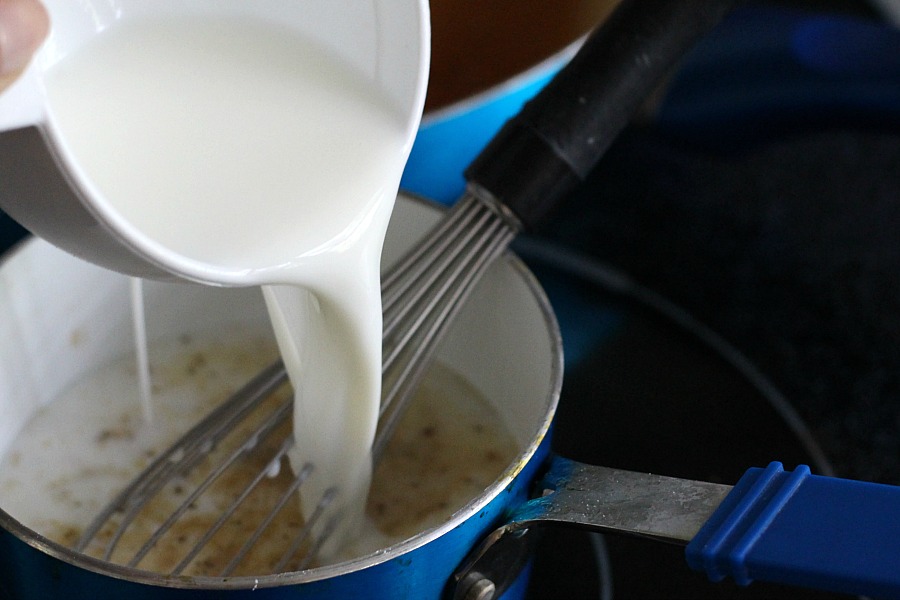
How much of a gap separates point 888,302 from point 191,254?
1.68 feet

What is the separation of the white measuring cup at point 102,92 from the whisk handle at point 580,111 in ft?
0.32

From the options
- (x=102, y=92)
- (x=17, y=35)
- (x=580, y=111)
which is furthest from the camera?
(x=580, y=111)

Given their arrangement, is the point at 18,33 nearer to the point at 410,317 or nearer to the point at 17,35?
the point at 17,35

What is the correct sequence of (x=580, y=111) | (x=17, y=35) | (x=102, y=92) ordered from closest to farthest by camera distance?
(x=17, y=35) < (x=102, y=92) < (x=580, y=111)

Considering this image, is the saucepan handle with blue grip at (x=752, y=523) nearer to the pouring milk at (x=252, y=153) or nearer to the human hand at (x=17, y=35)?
the pouring milk at (x=252, y=153)

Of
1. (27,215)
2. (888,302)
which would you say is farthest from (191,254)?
(888,302)

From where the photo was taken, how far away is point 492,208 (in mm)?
506

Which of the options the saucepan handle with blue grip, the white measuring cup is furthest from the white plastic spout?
the saucepan handle with blue grip

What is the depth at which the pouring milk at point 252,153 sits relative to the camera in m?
0.36

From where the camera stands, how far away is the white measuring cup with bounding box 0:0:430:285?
0.28m

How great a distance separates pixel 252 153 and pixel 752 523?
227mm

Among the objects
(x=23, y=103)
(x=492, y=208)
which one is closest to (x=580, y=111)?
(x=492, y=208)

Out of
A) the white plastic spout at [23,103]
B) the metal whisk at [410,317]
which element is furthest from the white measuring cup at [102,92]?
the metal whisk at [410,317]

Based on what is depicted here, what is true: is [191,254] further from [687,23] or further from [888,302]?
[888,302]
